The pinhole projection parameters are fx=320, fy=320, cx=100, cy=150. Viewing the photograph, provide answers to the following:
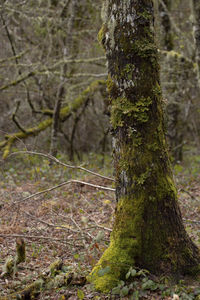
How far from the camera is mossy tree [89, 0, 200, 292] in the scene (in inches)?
125

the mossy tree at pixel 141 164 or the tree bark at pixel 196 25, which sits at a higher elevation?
the tree bark at pixel 196 25

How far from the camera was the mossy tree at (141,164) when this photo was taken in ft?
→ 10.5

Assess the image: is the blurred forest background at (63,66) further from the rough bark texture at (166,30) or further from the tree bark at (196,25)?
the tree bark at (196,25)

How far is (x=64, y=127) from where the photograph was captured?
568 inches

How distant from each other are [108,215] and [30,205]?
148 cm

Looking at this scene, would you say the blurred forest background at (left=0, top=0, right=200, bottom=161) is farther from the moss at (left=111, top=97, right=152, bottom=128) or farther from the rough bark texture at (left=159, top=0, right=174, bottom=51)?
the moss at (left=111, top=97, right=152, bottom=128)

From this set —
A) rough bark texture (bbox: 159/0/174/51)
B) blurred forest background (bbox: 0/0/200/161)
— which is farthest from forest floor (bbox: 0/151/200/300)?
rough bark texture (bbox: 159/0/174/51)

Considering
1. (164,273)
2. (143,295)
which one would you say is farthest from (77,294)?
(164,273)

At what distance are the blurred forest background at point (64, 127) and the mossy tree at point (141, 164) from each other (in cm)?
29

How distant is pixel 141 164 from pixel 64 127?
11.4 meters

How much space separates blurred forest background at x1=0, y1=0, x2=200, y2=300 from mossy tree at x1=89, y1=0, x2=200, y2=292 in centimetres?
29

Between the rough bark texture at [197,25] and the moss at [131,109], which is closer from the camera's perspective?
the moss at [131,109]

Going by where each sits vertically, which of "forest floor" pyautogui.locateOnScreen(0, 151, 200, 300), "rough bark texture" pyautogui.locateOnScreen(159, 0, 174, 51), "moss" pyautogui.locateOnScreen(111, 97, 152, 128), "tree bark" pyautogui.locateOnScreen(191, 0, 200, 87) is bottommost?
"forest floor" pyautogui.locateOnScreen(0, 151, 200, 300)

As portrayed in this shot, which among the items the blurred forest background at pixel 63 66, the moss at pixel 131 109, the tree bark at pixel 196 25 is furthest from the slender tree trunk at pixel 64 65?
the moss at pixel 131 109
